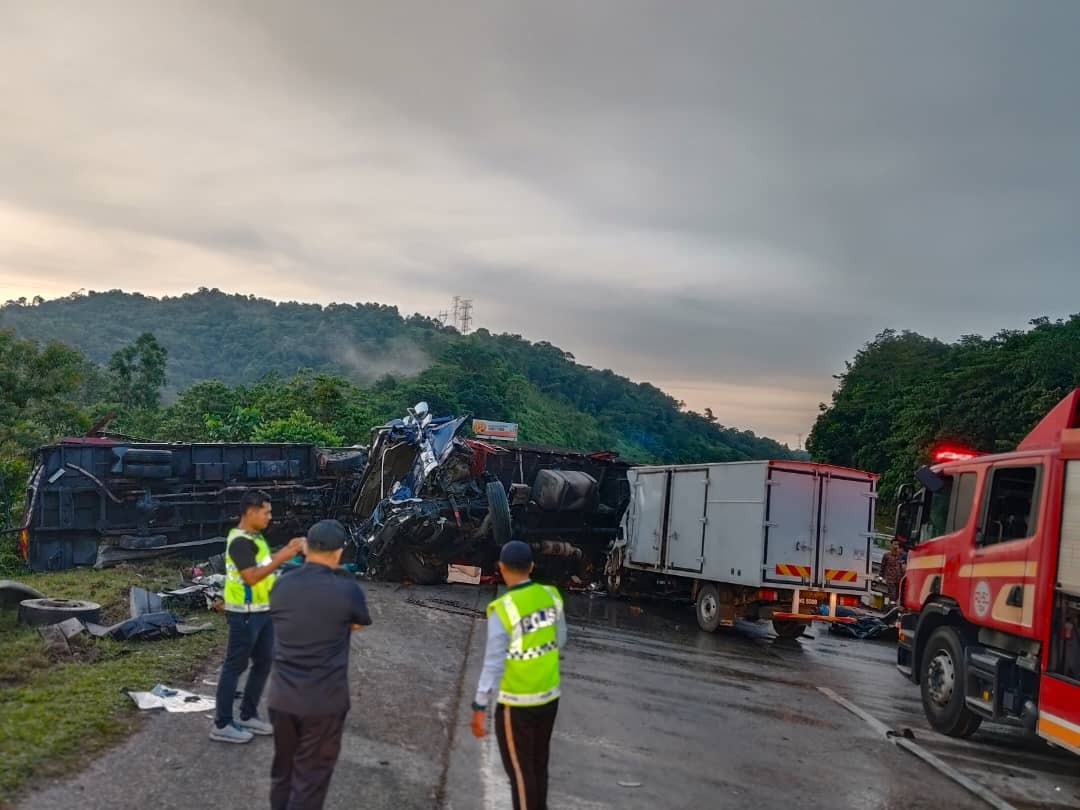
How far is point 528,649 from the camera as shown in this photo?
4.72 meters

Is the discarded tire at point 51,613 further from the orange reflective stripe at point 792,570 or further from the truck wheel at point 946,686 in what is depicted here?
the orange reflective stripe at point 792,570

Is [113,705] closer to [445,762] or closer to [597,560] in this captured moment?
[445,762]

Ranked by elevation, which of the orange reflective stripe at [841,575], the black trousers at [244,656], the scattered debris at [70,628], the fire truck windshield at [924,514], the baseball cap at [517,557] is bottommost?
the scattered debris at [70,628]

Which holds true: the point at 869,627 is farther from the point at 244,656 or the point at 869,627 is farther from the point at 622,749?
the point at 244,656

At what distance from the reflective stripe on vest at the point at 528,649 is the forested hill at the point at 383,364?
35611mm

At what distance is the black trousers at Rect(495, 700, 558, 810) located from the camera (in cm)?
465

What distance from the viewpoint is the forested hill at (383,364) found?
187 ft

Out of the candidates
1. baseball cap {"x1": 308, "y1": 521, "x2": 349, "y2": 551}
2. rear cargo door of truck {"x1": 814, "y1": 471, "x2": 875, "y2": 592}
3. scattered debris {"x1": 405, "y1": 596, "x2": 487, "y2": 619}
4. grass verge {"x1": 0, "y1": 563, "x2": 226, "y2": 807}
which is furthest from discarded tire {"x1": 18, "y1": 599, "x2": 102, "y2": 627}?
rear cargo door of truck {"x1": 814, "y1": 471, "x2": 875, "y2": 592}

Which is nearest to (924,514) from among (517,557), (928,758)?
(928,758)

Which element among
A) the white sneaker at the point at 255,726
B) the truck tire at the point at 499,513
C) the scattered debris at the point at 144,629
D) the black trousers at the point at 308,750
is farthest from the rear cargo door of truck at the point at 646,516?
the black trousers at the point at 308,750

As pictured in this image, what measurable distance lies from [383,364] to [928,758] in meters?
89.2

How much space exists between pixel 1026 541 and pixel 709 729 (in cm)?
313

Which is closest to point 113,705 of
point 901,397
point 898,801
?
point 898,801

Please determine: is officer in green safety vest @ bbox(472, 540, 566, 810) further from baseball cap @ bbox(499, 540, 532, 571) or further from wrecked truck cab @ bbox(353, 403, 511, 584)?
wrecked truck cab @ bbox(353, 403, 511, 584)
